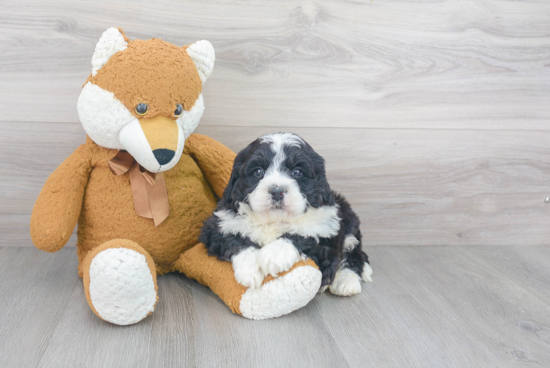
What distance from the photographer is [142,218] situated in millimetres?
1440

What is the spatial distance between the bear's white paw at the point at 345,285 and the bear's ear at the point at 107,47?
3.28ft

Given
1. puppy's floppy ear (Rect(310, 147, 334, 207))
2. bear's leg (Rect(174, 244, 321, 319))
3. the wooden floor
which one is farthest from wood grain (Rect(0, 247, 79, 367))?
puppy's floppy ear (Rect(310, 147, 334, 207))

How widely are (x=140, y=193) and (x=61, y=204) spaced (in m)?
0.24

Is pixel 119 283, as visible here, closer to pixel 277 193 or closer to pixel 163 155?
pixel 163 155

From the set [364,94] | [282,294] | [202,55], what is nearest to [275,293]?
[282,294]

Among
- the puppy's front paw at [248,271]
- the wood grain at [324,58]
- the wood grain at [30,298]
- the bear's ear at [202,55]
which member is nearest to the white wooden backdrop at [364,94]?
the wood grain at [324,58]

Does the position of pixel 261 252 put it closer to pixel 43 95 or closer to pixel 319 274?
pixel 319 274

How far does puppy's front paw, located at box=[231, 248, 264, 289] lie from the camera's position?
125cm

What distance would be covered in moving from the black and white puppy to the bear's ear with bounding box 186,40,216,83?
30 centimetres

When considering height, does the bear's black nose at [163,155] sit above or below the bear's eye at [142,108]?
below

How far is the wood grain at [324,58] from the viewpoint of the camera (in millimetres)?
1614

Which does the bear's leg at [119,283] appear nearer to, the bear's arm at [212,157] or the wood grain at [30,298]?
the wood grain at [30,298]

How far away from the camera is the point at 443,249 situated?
200cm

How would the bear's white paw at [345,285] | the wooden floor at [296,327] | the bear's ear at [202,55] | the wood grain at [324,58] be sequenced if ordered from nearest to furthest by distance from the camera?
the wooden floor at [296,327], the bear's ear at [202,55], the bear's white paw at [345,285], the wood grain at [324,58]
